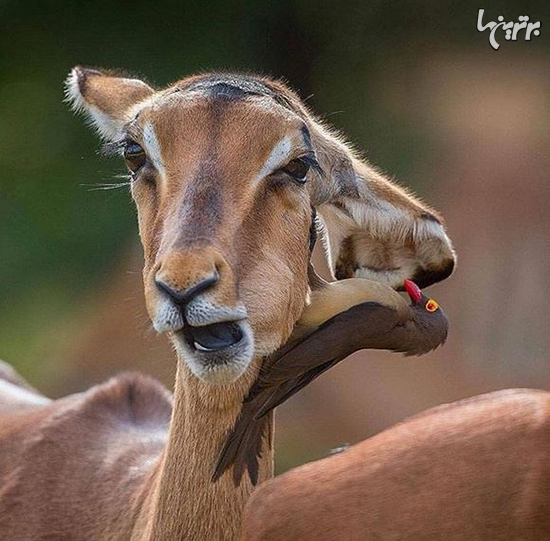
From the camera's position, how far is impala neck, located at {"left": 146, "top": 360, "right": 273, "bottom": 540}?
131 inches

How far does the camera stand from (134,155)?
341 centimetres

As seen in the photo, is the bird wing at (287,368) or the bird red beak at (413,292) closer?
the bird wing at (287,368)

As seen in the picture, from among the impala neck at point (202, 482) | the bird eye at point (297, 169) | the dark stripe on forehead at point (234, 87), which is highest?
the dark stripe on forehead at point (234, 87)

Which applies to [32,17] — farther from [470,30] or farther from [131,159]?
[131,159]

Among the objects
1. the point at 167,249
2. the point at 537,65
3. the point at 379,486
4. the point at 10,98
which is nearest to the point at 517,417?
the point at 379,486

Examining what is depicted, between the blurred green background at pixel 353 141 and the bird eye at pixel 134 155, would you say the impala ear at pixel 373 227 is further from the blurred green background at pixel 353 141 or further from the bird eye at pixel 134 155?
the blurred green background at pixel 353 141

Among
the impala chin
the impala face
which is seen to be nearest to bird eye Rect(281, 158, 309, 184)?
the impala face

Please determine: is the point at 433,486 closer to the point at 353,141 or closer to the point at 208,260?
the point at 208,260

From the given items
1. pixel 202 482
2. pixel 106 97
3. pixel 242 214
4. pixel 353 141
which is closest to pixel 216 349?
pixel 242 214

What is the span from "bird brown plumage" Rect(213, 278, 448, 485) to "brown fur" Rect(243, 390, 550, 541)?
878 millimetres

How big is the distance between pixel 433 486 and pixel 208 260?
2.89 feet

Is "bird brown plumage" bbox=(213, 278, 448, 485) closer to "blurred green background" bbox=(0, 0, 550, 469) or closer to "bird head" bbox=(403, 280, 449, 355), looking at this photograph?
"bird head" bbox=(403, 280, 449, 355)

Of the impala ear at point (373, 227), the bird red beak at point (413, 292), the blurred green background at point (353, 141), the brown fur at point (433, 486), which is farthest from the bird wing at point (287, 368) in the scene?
the blurred green background at point (353, 141)

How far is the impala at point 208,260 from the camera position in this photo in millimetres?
3049
